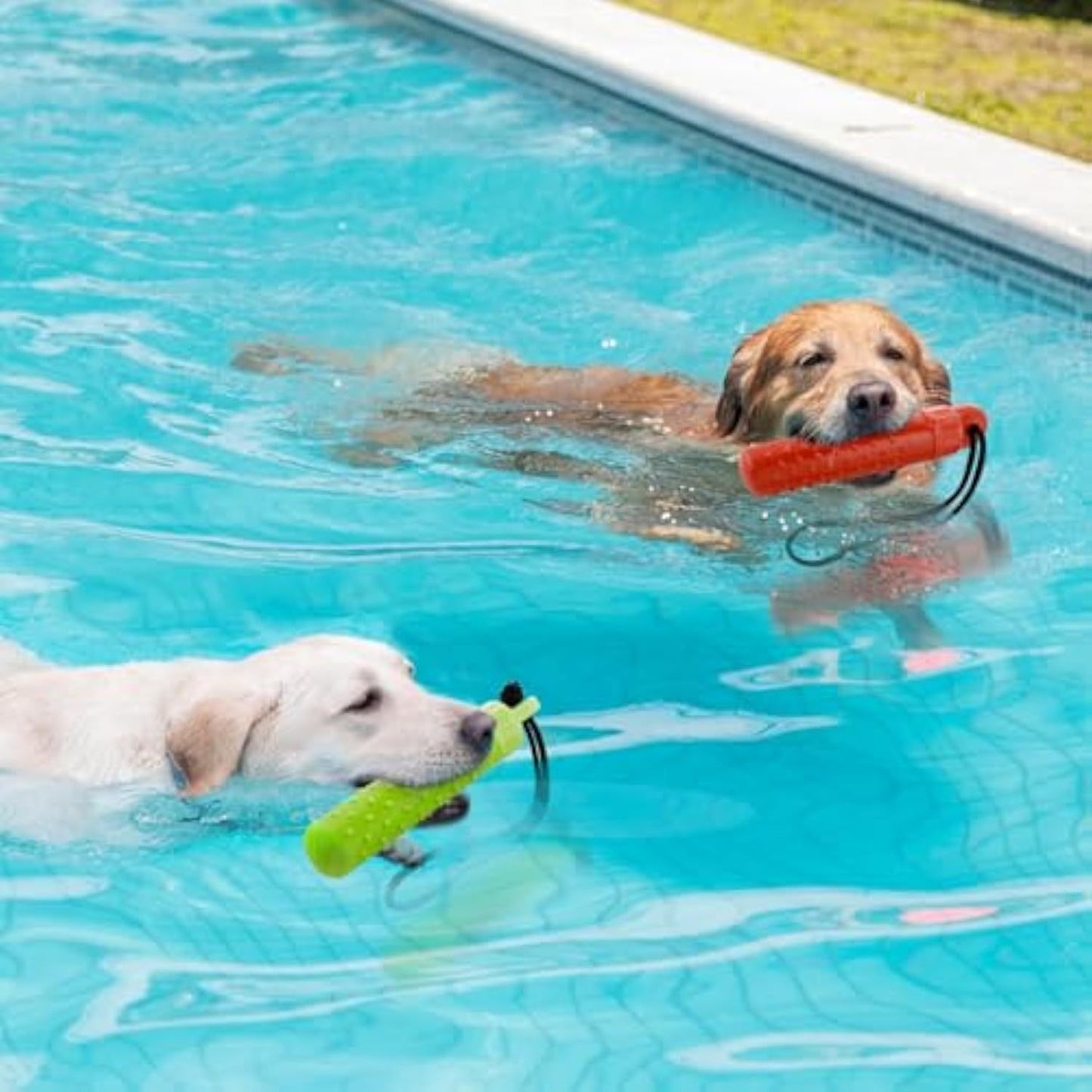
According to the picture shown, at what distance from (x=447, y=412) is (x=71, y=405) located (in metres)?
1.18

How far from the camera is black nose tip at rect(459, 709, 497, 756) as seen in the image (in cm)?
404

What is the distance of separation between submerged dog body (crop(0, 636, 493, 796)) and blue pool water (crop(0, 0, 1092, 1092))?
11 cm

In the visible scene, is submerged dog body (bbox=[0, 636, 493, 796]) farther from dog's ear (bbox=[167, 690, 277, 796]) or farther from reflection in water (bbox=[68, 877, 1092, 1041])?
reflection in water (bbox=[68, 877, 1092, 1041])

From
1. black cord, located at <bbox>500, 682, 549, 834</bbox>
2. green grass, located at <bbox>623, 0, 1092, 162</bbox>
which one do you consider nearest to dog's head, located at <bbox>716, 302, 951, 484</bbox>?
black cord, located at <bbox>500, 682, 549, 834</bbox>

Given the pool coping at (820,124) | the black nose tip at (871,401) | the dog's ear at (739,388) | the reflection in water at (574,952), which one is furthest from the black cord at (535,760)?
the pool coping at (820,124)

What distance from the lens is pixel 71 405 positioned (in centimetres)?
689

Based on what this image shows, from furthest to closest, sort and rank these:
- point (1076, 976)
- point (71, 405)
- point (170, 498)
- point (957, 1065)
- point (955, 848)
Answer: point (71, 405), point (170, 498), point (955, 848), point (1076, 976), point (957, 1065)

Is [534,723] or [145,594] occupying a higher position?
[534,723]

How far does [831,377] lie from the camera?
5.45 m

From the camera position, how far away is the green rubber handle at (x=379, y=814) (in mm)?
3844

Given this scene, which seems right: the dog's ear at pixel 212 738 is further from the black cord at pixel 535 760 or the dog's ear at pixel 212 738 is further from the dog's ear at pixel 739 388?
the dog's ear at pixel 739 388

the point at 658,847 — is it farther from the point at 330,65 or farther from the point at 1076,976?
the point at 330,65

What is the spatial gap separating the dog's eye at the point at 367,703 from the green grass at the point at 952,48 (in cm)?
508

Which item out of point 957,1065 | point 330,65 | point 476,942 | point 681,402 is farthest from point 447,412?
point 330,65
